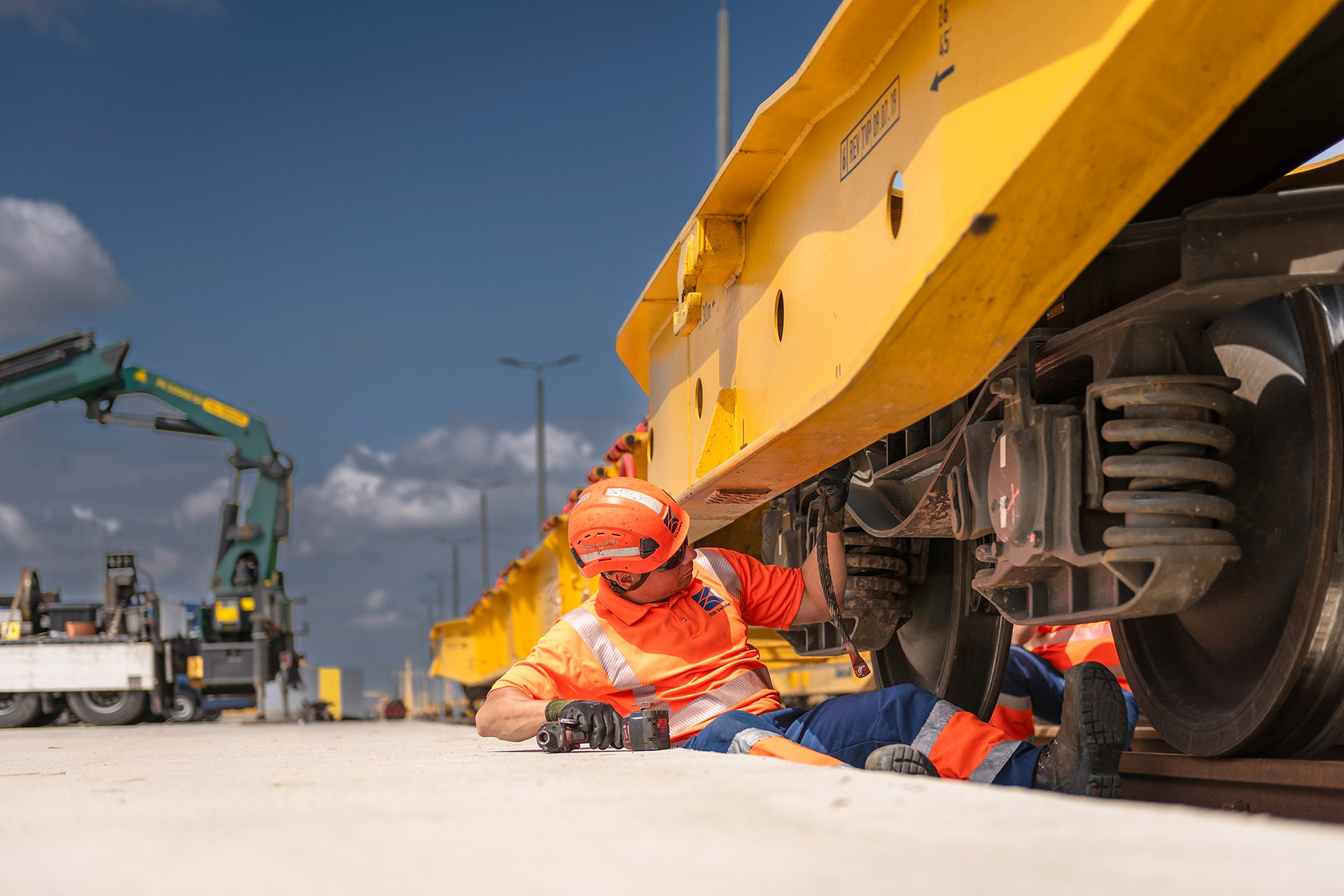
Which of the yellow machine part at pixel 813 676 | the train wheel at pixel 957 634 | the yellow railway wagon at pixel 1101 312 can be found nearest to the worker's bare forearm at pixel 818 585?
the train wheel at pixel 957 634

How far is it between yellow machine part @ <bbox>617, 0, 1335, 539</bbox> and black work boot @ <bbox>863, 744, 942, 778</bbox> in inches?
35.3

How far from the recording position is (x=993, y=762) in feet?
11.0

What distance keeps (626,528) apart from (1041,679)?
2.11 meters

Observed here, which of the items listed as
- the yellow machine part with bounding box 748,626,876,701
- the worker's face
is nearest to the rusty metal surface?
the worker's face

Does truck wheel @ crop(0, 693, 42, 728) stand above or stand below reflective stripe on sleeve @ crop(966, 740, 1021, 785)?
below

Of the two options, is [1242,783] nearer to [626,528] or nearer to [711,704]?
[711,704]

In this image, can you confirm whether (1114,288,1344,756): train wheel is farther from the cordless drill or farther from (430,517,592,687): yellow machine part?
(430,517,592,687): yellow machine part

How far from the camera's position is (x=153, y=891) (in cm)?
146

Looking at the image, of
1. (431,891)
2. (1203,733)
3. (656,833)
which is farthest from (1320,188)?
(431,891)

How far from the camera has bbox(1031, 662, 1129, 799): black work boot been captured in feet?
9.82

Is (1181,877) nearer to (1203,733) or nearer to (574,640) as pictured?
(1203,733)

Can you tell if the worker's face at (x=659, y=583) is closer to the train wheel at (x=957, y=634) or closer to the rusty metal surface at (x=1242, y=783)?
the train wheel at (x=957, y=634)

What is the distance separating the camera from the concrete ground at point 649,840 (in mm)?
1400

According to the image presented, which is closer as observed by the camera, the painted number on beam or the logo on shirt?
the painted number on beam
